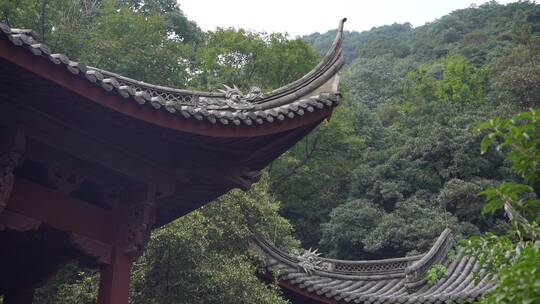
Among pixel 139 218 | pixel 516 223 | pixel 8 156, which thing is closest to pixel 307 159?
pixel 139 218

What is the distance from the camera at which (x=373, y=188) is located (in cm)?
2933

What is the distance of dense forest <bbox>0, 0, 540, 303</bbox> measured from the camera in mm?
10234

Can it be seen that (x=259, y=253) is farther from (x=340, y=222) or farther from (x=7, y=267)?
(x=340, y=222)

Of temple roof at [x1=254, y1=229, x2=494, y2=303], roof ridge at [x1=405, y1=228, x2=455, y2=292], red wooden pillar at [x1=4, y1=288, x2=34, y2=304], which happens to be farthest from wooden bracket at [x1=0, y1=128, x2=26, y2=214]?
roof ridge at [x1=405, y1=228, x2=455, y2=292]

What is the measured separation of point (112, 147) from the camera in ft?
21.0

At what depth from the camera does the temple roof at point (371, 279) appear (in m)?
11.8

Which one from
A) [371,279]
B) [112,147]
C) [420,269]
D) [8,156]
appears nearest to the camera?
[8,156]

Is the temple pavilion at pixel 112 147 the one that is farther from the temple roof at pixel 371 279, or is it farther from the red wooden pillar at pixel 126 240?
the temple roof at pixel 371 279

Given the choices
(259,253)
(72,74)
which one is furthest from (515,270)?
(259,253)

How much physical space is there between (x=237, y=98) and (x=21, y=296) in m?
3.41

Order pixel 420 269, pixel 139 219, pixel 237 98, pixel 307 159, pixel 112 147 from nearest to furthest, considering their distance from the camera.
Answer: pixel 112 147
pixel 139 219
pixel 237 98
pixel 420 269
pixel 307 159

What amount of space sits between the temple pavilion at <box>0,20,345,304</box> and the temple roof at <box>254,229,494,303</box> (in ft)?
14.5

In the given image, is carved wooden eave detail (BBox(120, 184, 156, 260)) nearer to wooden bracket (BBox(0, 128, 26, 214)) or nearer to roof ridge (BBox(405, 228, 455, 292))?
wooden bracket (BBox(0, 128, 26, 214))

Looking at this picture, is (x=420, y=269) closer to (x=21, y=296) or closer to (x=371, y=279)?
(x=371, y=279)
